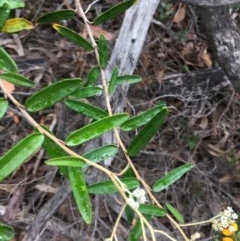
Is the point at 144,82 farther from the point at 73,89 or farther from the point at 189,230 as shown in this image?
the point at 73,89

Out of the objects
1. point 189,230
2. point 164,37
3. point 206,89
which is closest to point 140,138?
point 189,230

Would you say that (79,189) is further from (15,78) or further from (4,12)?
(4,12)

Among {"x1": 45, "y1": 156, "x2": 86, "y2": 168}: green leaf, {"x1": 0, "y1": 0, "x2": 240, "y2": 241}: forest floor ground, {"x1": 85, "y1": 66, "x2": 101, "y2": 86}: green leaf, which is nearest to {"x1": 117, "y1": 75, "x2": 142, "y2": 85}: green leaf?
{"x1": 85, "y1": 66, "x2": 101, "y2": 86}: green leaf

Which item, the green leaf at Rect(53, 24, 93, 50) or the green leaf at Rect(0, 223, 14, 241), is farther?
the green leaf at Rect(53, 24, 93, 50)

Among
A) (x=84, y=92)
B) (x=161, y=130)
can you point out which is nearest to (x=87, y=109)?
(x=84, y=92)

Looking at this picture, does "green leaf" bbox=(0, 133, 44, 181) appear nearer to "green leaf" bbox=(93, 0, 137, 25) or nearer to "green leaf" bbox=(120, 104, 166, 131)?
"green leaf" bbox=(120, 104, 166, 131)

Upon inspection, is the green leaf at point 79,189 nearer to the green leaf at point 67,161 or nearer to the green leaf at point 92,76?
the green leaf at point 67,161
